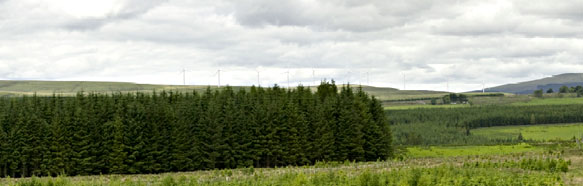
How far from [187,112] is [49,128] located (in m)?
23.2

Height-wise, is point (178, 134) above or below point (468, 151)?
above

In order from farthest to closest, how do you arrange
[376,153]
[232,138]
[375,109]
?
[375,109], [376,153], [232,138]

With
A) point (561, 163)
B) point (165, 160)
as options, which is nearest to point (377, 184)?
point (561, 163)

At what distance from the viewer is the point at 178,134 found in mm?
104938

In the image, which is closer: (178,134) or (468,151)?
(178,134)

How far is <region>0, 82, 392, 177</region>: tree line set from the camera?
101 m

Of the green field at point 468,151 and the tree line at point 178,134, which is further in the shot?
the green field at point 468,151

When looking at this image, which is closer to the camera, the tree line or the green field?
the tree line

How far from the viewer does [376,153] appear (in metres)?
122

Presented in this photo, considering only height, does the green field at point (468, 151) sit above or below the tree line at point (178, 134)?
below

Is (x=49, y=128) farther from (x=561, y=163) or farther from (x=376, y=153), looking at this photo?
(x=561, y=163)

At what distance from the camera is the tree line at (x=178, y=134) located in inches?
3976

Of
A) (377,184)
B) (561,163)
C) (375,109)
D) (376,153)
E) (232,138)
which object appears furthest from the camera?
(375,109)

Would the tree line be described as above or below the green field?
above
